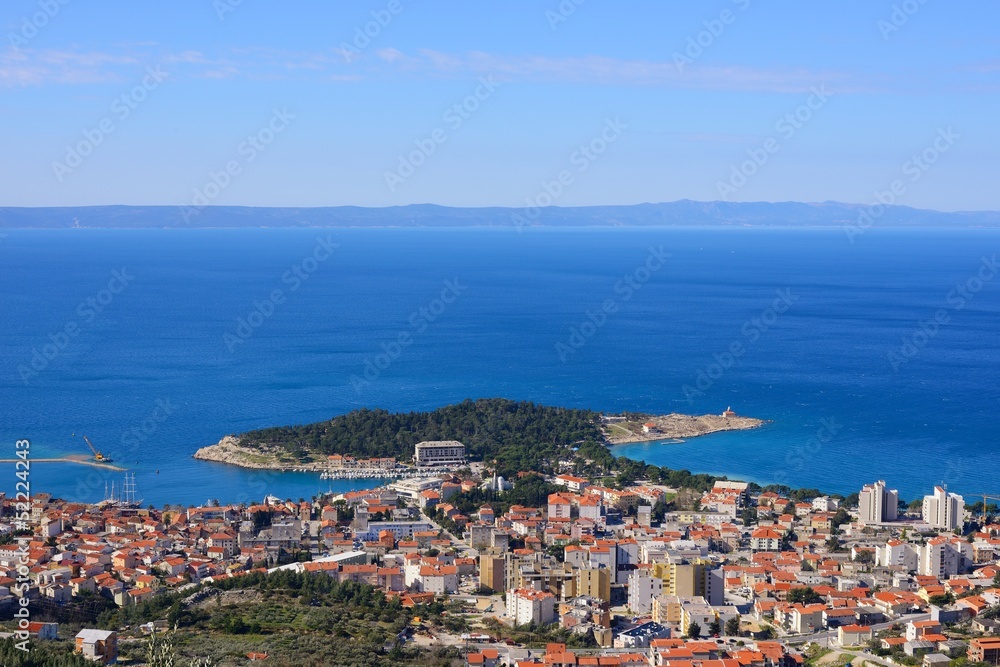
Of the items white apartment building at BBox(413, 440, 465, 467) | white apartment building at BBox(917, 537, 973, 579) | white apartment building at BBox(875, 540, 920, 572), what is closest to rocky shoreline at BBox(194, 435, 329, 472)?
white apartment building at BBox(413, 440, 465, 467)

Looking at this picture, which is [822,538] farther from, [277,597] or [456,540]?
[277,597]

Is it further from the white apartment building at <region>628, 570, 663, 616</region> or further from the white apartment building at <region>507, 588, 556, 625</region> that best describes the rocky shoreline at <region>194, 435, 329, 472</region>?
the white apartment building at <region>628, 570, 663, 616</region>

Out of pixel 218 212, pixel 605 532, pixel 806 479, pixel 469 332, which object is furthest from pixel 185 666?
pixel 218 212

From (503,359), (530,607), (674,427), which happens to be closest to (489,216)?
(503,359)

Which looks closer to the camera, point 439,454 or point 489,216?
point 439,454

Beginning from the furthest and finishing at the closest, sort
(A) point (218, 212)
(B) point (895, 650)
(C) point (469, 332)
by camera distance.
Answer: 1. (A) point (218, 212)
2. (C) point (469, 332)
3. (B) point (895, 650)

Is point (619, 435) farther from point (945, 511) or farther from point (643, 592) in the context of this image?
point (643, 592)
